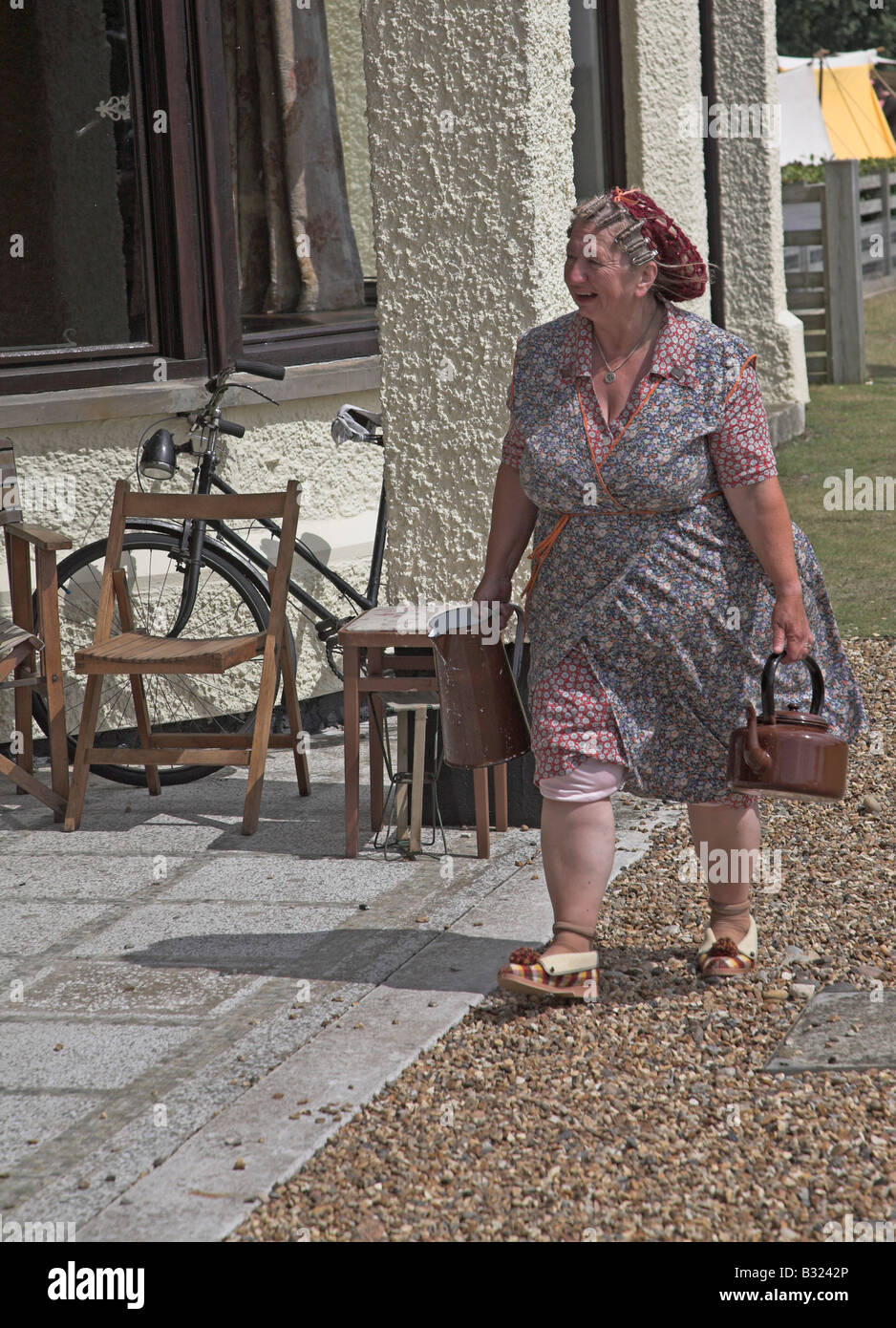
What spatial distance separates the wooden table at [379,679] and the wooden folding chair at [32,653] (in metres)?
1.04

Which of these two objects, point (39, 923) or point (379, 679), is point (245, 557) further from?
point (39, 923)

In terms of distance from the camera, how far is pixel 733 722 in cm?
351

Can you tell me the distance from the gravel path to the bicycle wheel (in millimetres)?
2078

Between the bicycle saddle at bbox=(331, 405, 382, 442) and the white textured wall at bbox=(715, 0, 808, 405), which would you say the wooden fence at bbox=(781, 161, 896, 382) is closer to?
the white textured wall at bbox=(715, 0, 808, 405)

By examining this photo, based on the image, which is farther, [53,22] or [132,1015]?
[53,22]

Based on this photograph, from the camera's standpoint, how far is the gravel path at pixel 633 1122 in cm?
271

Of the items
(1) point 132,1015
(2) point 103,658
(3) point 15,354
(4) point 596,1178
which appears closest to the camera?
(4) point 596,1178

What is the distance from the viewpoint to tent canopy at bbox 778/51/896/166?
24094 millimetres

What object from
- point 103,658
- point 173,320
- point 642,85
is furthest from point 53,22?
point 642,85

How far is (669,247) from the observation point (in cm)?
345

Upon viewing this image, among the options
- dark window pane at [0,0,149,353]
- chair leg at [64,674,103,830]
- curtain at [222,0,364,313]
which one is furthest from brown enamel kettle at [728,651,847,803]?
curtain at [222,0,364,313]
